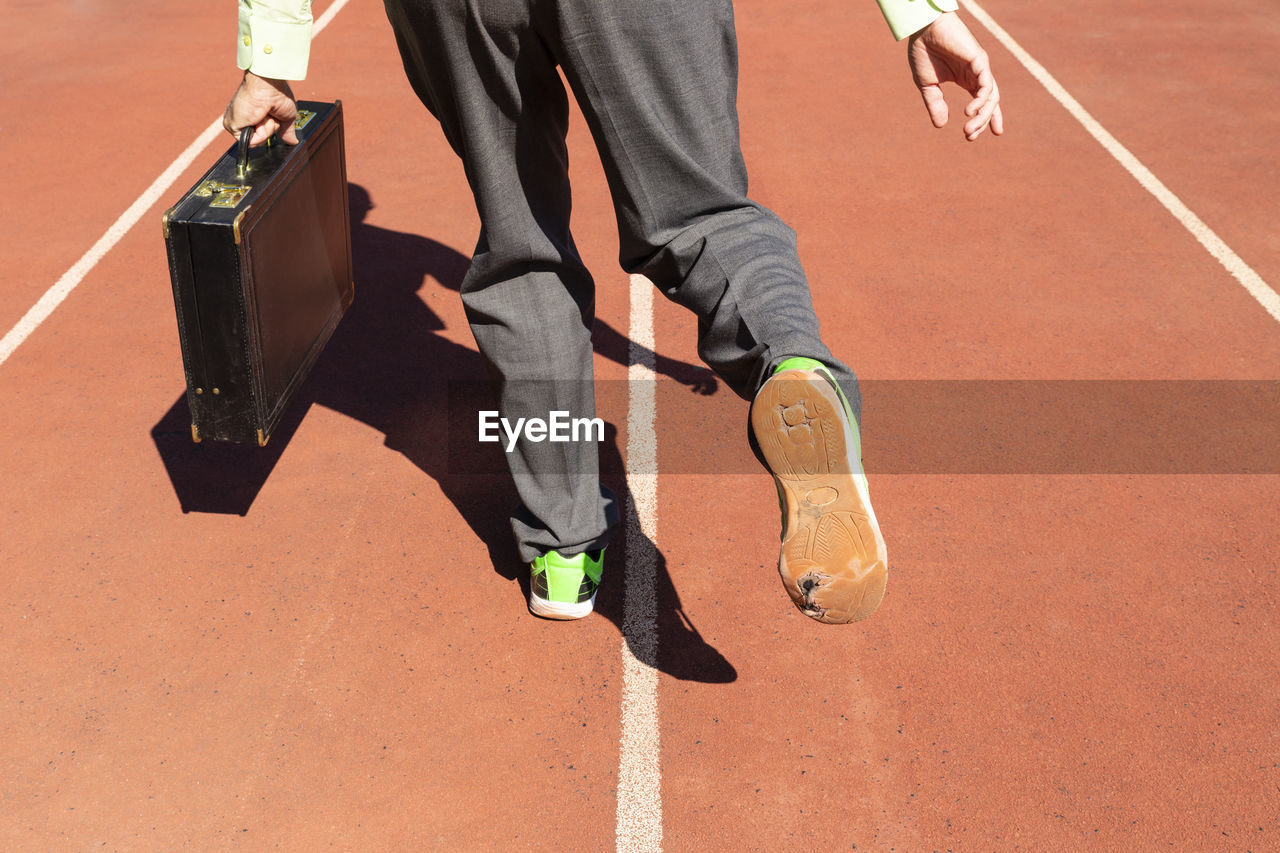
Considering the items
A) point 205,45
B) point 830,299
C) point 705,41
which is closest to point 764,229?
point 705,41

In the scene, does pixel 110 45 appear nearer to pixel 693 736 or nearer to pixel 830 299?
pixel 830 299

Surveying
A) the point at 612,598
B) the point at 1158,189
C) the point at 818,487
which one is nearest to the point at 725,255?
the point at 818,487

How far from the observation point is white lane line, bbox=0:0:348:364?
464 cm

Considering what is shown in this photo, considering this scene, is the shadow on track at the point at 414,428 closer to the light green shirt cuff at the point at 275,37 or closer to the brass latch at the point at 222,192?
the brass latch at the point at 222,192

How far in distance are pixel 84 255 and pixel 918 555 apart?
13.3 ft

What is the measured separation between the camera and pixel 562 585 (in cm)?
328

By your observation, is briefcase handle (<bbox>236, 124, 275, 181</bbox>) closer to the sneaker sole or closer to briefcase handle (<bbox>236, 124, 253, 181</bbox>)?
briefcase handle (<bbox>236, 124, 253, 181</bbox>)

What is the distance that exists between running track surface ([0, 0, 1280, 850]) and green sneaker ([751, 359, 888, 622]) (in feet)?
3.19

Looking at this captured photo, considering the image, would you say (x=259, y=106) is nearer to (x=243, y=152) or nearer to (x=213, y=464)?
(x=243, y=152)

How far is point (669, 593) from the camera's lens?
3.49 metres

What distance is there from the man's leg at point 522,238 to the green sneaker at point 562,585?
0.14 feet

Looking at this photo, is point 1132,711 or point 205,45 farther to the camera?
point 205,45

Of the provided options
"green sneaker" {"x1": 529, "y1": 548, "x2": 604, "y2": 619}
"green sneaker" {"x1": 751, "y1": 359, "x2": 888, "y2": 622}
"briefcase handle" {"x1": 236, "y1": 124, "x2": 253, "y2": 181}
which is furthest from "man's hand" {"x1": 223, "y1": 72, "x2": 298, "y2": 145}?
"green sneaker" {"x1": 751, "y1": 359, "x2": 888, "y2": 622}

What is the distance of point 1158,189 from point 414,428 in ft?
14.9
